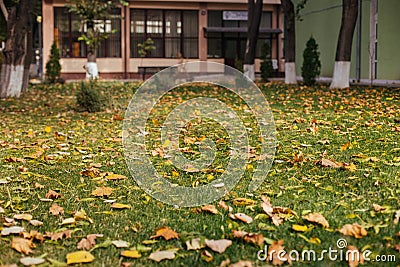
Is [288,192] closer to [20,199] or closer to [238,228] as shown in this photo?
[238,228]

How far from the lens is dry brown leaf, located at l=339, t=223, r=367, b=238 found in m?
3.46

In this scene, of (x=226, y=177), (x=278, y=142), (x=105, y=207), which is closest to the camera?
(x=105, y=207)

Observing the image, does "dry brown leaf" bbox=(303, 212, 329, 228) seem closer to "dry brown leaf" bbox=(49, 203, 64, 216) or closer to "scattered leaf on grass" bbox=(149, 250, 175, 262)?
"scattered leaf on grass" bbox=(149, 250, 175, 262)

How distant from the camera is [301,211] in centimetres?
405

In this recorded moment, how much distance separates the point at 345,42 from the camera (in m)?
19.8

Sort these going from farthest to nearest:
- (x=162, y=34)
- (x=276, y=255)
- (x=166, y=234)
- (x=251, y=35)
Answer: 1. (x=162, y=34)
2. (x=251, y=35)
3. (x=166, y=234)
4. (x=276, y=255)

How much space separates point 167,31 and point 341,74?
62.8 feet

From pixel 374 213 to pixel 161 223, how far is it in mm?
1299

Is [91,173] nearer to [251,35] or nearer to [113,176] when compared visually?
[113,176]

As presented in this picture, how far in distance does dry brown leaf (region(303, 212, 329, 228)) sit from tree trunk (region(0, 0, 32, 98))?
15.3m

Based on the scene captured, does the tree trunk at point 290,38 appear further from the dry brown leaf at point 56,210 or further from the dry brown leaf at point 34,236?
the dry brown leaf at point 34,236

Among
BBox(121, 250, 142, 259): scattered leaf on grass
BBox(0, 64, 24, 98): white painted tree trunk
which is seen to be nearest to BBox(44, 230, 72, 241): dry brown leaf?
BBox(121, 250, 142, 259): scattered leaf on grass

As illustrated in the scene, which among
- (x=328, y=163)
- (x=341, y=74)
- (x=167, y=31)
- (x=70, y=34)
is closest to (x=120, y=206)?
(x=328, y=163)

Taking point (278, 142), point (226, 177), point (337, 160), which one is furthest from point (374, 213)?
point (278, 142)
